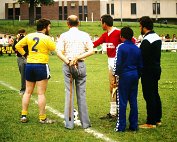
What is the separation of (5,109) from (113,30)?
351cm

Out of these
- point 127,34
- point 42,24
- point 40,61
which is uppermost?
point 42,24

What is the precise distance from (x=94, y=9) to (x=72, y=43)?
74.6 meters

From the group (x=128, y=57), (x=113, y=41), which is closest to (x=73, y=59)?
(x=128, y=57)

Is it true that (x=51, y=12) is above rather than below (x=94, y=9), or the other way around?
below

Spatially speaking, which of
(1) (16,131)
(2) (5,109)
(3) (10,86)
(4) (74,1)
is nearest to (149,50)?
(1) (16,131)

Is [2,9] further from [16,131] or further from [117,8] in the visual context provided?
[16,131]

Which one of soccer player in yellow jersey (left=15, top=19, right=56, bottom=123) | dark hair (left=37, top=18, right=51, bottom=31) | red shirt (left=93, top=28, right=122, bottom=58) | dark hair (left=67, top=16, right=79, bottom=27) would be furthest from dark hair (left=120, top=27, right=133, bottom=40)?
dark hair (left=37, top=18, right=51, bottom=31)

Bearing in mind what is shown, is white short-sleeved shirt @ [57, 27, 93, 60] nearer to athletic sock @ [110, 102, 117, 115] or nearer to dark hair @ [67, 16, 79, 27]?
dark hair @ [67, 16, 79, 27]

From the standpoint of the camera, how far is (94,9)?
272 ft

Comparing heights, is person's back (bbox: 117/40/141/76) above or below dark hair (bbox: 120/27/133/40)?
below

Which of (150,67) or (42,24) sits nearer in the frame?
(150,67)

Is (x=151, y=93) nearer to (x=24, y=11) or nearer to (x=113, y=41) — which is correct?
(x=113, y=41)

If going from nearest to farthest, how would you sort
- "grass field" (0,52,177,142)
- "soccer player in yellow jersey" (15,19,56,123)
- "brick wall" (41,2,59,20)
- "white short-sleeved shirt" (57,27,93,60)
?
"grass field" (0,52,177,142), "white short-sleeved shirt" (57,27,93,60), "soccer player in yellow jersey" (15,19,56,123), "brick wall" (41,2,59,20)

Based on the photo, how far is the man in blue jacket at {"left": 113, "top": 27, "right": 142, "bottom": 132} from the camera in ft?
28.5
